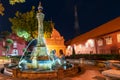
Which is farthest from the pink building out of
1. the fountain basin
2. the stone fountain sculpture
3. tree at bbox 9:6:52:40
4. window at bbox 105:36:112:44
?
the fountain basin

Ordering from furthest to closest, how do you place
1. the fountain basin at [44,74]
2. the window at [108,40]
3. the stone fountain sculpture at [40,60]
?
1. the window at [108,40]
2. the stone fountain sculpture at [40,60]
3. the fountain basin at [44,74]

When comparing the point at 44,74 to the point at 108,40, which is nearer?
the point at 44,74

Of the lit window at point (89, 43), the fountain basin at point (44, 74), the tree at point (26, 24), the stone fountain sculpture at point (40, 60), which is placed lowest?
the fountain basin at point (44, 74)

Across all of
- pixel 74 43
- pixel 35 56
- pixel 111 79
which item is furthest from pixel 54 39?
pixel 111 79

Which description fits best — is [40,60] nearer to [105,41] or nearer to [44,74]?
[44,74]

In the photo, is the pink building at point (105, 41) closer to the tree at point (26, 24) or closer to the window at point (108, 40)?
the window at point (108, 40)

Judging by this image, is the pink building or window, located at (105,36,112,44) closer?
the pink building

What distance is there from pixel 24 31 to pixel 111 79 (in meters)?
42.8

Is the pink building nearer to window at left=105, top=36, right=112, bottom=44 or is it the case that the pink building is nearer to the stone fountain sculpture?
window at left=105, top=36, right=112, bottom=44

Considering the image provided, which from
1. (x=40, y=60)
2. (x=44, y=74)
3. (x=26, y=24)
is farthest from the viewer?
(x=26, y=24)

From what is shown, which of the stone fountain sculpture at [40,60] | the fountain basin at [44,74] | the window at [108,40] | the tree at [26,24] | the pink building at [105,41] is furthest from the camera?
the tree at [26,24]

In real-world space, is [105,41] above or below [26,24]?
below

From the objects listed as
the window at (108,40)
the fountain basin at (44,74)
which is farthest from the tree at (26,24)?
the fountain basin at (44,74)

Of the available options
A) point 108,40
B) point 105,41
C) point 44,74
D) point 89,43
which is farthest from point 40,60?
point 89,43
